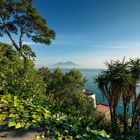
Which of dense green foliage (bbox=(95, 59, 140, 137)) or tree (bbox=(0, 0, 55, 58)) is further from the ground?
tree (bbox=(0, 0, 55, 58))

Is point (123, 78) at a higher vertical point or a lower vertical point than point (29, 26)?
lower

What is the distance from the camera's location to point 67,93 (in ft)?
71.1

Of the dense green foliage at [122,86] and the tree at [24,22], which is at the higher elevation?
the tree at [24,22]

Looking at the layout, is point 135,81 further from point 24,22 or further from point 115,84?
point 24,22

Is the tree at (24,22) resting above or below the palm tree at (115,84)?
above

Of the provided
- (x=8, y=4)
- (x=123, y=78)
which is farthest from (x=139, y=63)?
(x=8, y=4)

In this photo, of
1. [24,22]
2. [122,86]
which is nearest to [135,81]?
[122,86]

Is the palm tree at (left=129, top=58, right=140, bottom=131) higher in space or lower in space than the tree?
lower

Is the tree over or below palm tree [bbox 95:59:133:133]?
over

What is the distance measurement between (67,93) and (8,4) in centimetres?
1062

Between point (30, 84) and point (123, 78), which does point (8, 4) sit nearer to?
point (123, 78)

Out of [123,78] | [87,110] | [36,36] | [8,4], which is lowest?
[87,110]

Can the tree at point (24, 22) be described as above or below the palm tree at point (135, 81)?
above

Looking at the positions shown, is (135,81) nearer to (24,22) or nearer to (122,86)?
(122,86)
